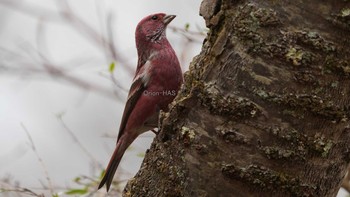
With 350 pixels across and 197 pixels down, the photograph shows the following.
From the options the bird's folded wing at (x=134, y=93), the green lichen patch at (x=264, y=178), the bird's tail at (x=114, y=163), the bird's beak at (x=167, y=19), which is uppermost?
the green lichen patch at (x=264, y=178)

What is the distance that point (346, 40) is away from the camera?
2.05 meters

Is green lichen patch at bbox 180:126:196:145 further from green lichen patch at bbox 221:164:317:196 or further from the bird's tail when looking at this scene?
the bird's tail

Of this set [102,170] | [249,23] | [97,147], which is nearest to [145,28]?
[102,170]

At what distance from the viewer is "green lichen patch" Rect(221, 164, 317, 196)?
2059 millimetres

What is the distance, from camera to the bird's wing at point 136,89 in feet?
15.2

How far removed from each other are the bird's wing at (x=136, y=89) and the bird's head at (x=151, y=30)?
411 mm

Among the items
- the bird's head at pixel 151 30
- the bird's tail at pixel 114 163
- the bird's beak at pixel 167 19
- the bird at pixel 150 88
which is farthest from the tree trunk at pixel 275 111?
the bird's beak at pixel 167 19

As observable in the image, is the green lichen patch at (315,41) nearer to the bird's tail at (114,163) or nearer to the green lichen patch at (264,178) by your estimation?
the green lichen patch at (264,178)

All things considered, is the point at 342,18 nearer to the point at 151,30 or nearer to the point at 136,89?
the point at 136,89

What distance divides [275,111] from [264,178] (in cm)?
23

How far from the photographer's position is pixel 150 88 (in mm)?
4617

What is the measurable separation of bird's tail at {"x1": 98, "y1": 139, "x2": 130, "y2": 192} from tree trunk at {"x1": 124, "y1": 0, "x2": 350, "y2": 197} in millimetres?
1942

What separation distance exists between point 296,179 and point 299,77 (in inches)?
13.8

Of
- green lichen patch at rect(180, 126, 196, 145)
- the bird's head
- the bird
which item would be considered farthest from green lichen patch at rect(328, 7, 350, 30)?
the bird's head
